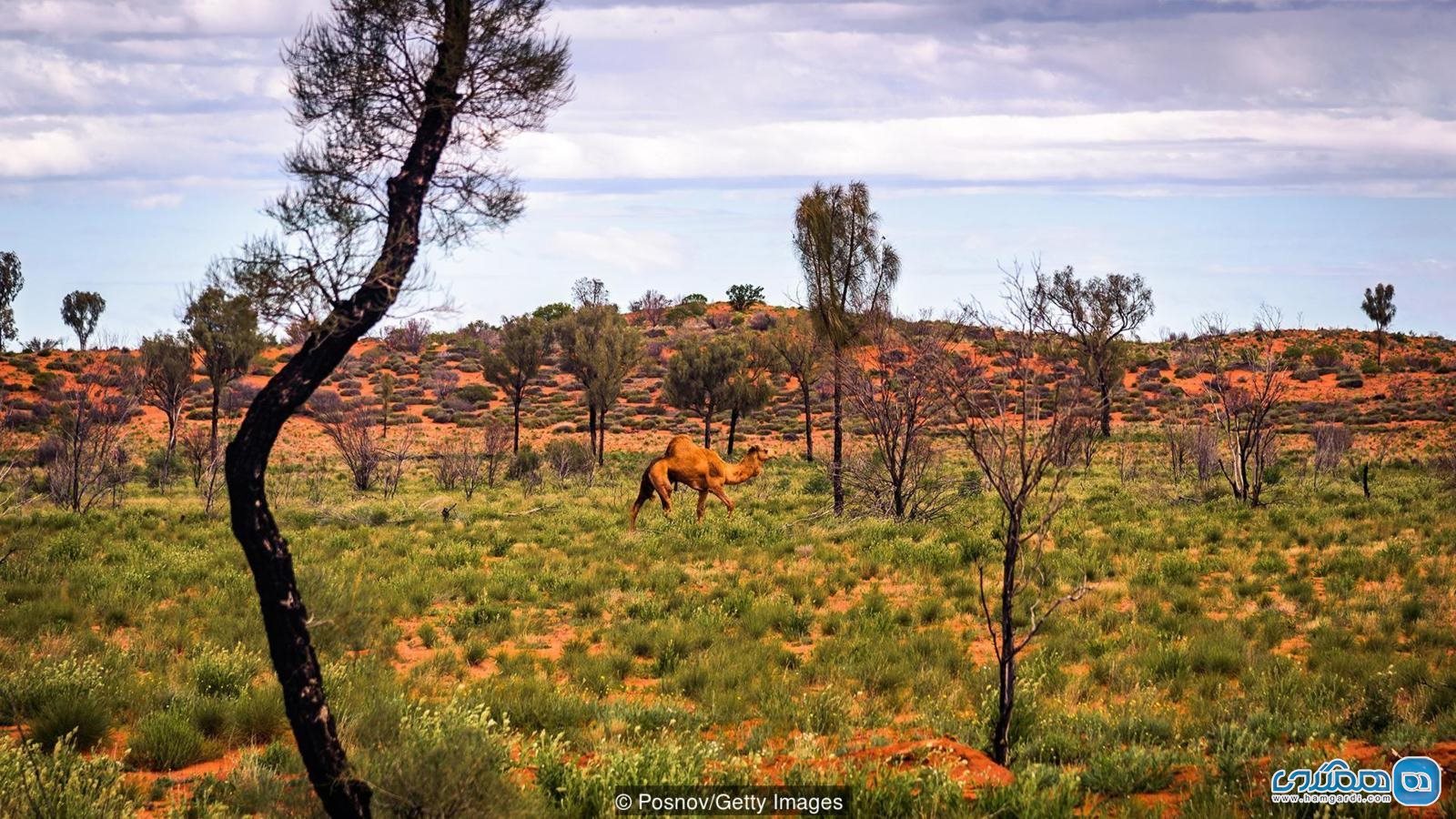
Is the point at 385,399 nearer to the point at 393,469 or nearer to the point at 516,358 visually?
the point at 516,358

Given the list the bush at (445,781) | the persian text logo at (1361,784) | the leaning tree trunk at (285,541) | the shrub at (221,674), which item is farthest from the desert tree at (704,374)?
the leaning tree trunk at (285,541)

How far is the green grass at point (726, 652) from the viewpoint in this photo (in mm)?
6379

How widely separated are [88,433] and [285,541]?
22.5m

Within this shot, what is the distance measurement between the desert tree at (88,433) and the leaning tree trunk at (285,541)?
18.3 metres

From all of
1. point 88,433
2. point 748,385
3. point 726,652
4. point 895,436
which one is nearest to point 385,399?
point 748,385

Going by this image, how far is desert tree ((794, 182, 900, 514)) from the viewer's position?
22016 millimetres

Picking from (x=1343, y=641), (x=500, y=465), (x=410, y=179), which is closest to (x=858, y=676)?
(x=1343, y=641)

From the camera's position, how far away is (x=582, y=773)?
6070mm

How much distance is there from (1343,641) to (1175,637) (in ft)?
5.97

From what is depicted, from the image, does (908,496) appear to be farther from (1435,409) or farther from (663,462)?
(1435,409)

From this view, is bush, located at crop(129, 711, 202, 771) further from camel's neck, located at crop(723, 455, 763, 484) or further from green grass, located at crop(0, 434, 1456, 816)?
camel's neck, located at crop(723, 455, 763, 484)

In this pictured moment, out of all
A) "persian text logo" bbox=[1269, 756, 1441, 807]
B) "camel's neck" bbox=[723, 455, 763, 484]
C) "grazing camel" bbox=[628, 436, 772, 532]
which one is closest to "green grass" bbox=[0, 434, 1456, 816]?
"persian text logo" bbox=[1269, 756, 1441, 807]

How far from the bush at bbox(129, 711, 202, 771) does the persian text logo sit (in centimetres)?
800

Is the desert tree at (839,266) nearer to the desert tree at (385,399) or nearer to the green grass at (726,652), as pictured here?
the green grass at (726,652)
